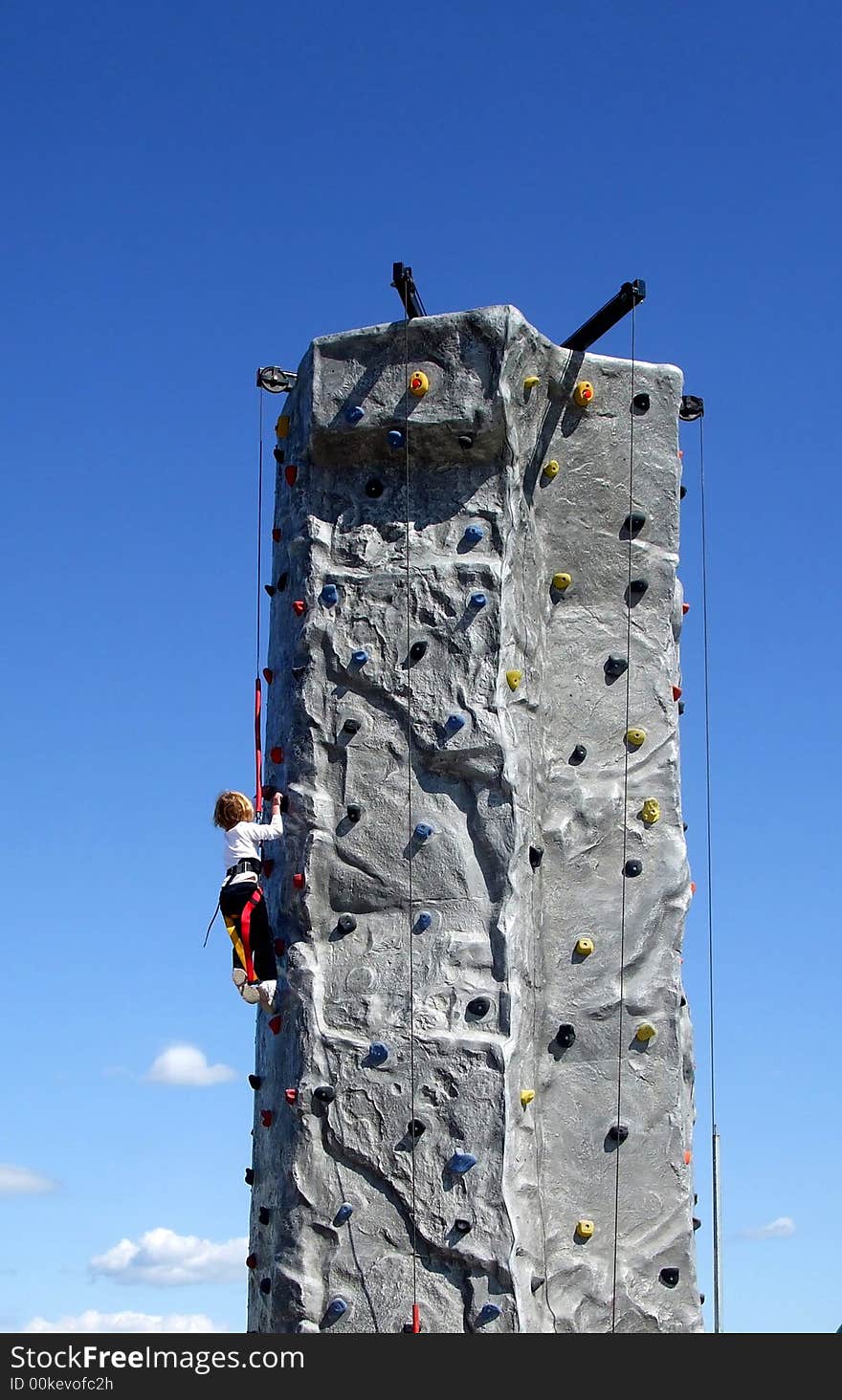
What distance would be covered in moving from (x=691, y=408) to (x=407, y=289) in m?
2.11

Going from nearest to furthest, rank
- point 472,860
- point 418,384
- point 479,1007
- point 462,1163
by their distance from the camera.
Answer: point 462,1163
point 479,1007
point 472,860
point 418,384

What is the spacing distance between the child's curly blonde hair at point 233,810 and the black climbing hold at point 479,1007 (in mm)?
1563

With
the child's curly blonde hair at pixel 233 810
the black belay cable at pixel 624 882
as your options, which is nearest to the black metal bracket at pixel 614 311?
the black belay cable at pixel 624 882

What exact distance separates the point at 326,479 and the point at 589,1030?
11.2 ft

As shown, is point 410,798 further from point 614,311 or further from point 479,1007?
point 614,311

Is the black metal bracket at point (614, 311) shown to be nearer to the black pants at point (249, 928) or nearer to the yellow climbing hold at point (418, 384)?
the yellow climbing hold at point (418, 384)

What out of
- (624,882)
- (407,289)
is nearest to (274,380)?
(407,289)

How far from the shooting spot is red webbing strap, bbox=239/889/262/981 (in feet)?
31.3

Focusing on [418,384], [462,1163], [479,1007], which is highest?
[418,384]

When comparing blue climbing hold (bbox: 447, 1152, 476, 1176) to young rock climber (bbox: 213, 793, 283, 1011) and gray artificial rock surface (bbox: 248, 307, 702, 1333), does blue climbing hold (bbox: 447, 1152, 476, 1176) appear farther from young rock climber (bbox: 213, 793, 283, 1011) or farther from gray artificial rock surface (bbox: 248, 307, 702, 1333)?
young rock climber (bbox: 213, 793, 283, 1011)

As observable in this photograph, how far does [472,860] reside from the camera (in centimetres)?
952

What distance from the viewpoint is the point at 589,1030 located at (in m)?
10.0
